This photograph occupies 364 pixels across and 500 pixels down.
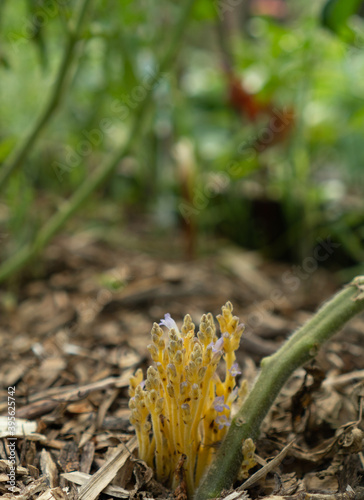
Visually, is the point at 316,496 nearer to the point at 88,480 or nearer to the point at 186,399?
the point at 186,399

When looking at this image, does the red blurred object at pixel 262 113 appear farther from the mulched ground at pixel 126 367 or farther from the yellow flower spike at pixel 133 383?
the yellow flower spike at pixel 133 383

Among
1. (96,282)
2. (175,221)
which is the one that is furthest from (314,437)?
(175,221)

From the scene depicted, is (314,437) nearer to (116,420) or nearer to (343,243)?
(116,420)

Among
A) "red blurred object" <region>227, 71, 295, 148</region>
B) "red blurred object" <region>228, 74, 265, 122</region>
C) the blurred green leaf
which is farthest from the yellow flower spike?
"red blurred object" <region>228, 74, 265, 122</region>

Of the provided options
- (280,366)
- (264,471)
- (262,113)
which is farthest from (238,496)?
(262,113)

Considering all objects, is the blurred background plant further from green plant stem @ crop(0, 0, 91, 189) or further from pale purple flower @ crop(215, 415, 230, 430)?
pale purple flower @ crop(215, 415, 230, 430)

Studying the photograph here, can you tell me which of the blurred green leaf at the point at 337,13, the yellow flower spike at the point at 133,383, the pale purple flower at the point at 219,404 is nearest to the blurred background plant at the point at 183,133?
the blurred green leaf at the point at 337,13
